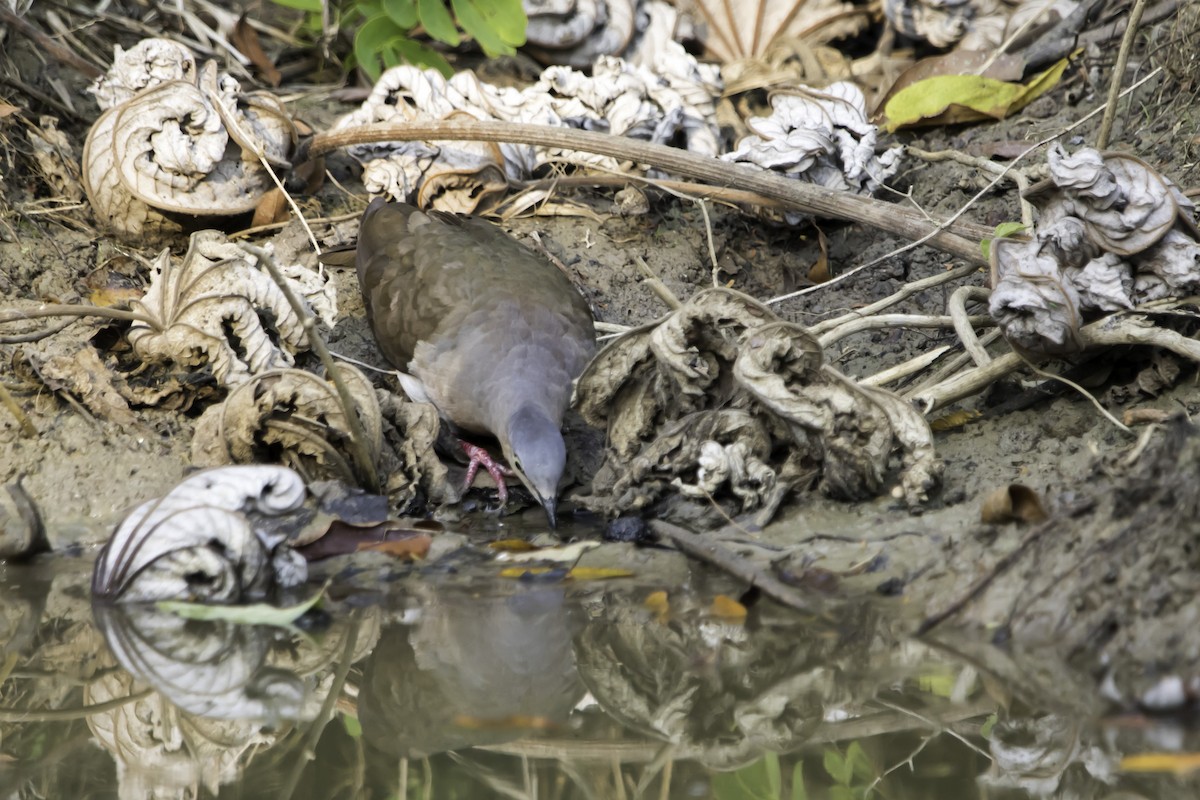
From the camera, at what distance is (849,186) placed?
18.5 ft

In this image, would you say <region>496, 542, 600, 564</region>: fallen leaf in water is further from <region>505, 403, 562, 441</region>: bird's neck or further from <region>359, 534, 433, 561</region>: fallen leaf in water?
<region>505, 403, 562, 441</region>: bird's neck

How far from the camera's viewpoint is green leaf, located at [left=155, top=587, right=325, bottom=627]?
11.2ft

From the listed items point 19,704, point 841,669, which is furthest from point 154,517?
point 841,669

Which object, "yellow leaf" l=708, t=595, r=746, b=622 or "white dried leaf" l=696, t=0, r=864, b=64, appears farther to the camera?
"white dried leaf" l=696, t=0, r=864, b=64

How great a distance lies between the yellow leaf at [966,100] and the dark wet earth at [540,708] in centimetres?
341

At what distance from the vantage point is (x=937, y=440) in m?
4.41

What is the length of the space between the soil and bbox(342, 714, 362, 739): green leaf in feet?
4.76

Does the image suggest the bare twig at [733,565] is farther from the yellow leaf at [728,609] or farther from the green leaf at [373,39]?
the green leaf at [373,39]

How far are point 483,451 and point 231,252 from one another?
1.24m

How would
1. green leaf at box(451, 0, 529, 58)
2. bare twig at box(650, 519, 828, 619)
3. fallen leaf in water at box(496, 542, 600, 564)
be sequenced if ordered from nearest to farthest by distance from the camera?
bare twig at box(650, 519, 828, 619) → fallen leaf in water at box(496, 542, 600, 564) → green leaf at box(451, 0, 529, 58)

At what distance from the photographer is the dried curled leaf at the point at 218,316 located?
463 centimetres

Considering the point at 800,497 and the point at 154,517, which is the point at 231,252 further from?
the point at 800,497

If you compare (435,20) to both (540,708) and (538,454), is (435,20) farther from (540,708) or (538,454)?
(540,708)

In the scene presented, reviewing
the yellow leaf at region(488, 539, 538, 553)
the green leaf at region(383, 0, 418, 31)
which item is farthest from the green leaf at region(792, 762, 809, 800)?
the green leaf at region(383, 0, 418, 31)
